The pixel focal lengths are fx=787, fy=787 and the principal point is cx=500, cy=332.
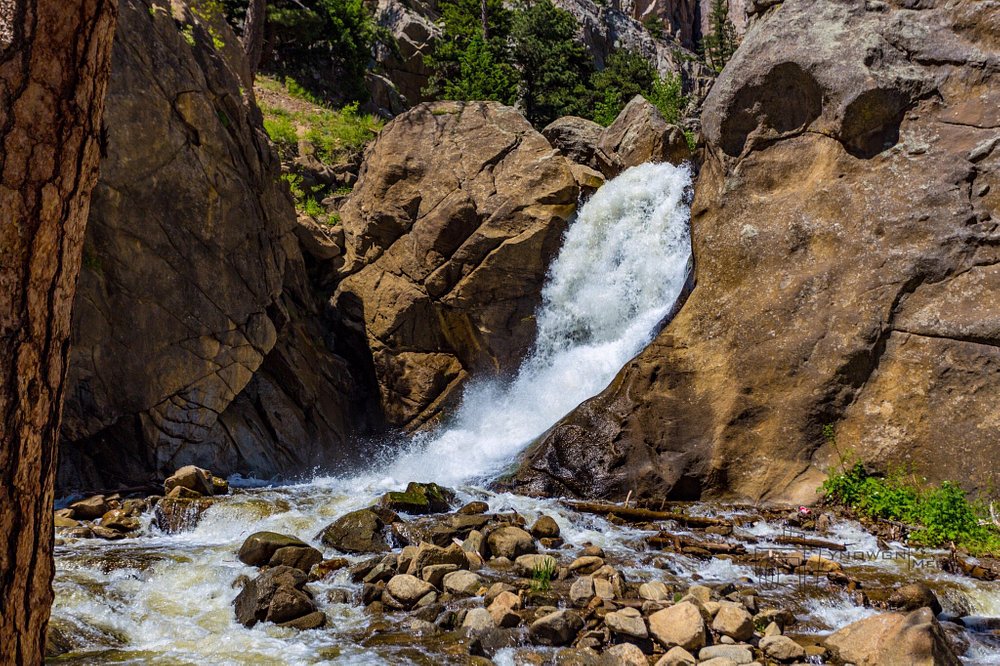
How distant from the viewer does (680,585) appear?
7.60 meters

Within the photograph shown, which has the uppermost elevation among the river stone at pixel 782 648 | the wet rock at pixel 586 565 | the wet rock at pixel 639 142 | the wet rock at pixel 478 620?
the wet rock at pixel 639 142

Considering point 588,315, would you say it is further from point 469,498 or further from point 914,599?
point 914,599

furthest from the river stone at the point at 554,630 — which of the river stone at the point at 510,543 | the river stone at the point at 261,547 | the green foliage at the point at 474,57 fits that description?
the green foliage at the point at 474,57

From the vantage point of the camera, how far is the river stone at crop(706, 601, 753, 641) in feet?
20.3

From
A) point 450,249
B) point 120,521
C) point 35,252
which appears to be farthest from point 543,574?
point 450,249

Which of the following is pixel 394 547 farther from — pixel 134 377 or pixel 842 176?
pixel 842 176

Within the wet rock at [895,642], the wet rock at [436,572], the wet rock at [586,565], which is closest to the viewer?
the wet rock at [895,642]

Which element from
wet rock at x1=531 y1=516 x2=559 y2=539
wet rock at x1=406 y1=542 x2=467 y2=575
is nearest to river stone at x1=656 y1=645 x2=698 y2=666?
wet rock at x1=406 y1=542 x2=467 y2=575

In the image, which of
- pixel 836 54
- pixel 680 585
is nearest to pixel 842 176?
pixel 836 54

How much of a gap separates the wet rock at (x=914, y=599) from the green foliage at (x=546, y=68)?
2641 cm

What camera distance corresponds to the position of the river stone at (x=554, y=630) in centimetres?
621

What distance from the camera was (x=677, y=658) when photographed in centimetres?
566

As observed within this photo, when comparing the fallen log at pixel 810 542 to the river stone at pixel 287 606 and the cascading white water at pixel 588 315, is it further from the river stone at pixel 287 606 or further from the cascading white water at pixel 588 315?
the cascading white water at pixel 588 315

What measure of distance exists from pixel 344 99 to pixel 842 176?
24808mm
